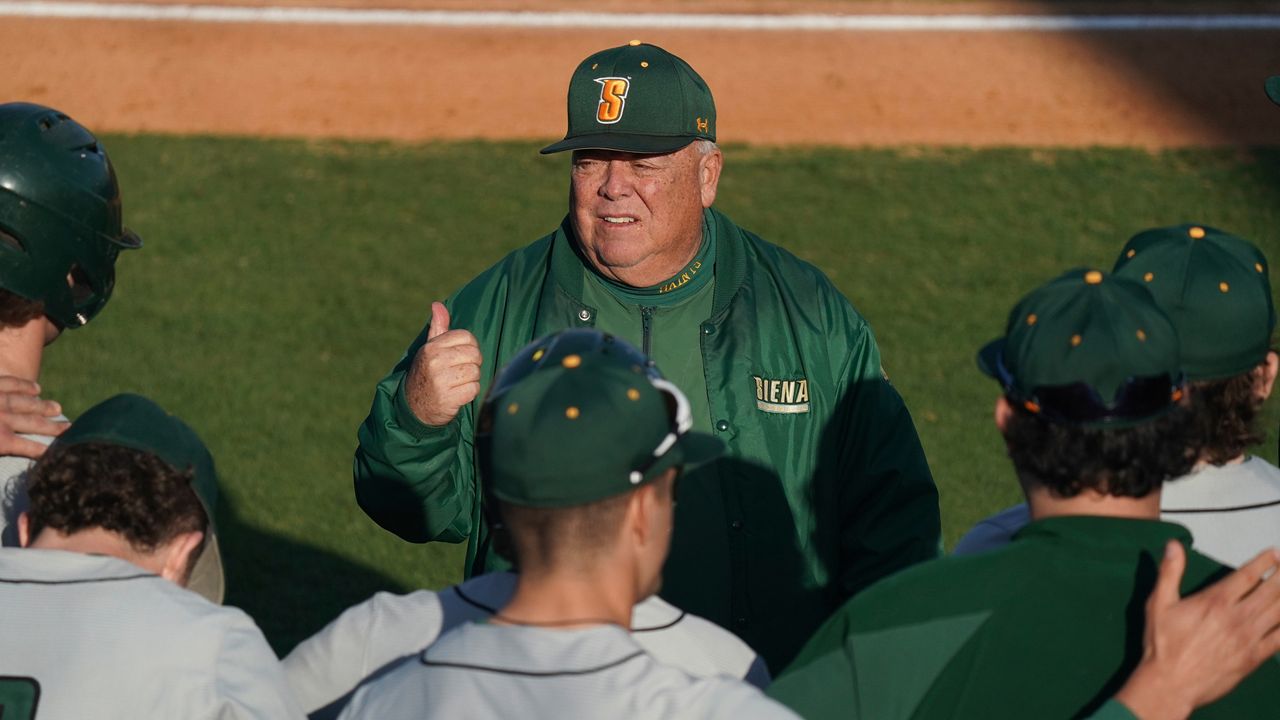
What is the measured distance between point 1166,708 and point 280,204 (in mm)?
8206

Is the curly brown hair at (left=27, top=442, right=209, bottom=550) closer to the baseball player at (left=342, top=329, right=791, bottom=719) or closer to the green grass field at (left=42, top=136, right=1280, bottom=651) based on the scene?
the baseball player at (left=342, top=329, right=791, bottom=719)

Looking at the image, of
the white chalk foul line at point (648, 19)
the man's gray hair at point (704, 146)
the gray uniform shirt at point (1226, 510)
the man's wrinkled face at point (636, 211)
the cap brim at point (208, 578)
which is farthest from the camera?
the white chalk foul line at point (648, 19)

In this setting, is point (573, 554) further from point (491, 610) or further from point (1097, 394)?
point (1097, 394)

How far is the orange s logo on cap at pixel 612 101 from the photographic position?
3586 millimetres

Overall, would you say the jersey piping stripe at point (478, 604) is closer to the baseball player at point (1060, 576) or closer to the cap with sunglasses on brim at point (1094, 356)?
the baseball player at point (1060, 576)

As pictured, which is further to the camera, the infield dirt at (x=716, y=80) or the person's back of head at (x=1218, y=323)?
the infield dirt at (x=716, y=80)

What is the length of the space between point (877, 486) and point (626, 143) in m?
0.96

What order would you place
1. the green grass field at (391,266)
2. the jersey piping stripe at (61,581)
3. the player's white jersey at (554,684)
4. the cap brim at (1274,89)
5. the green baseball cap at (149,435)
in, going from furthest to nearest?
the green grass field at (391,266)
the cap brim at (1274,89)
the green baseball cap at (149,435)
the jersey piping stripe at (61,581)
the player's white jersey at (554,684)

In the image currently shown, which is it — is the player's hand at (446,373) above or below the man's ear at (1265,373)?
below

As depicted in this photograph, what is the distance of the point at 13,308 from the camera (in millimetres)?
3229

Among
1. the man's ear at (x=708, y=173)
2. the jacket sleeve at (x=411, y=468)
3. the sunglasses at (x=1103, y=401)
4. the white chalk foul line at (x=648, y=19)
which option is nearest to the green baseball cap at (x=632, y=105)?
the man's ear at (x=708, y=173)

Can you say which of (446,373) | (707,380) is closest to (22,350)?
(446,373)

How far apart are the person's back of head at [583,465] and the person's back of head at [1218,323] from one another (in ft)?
3.36

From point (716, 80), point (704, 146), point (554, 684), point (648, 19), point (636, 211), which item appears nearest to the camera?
point (554, 684)
